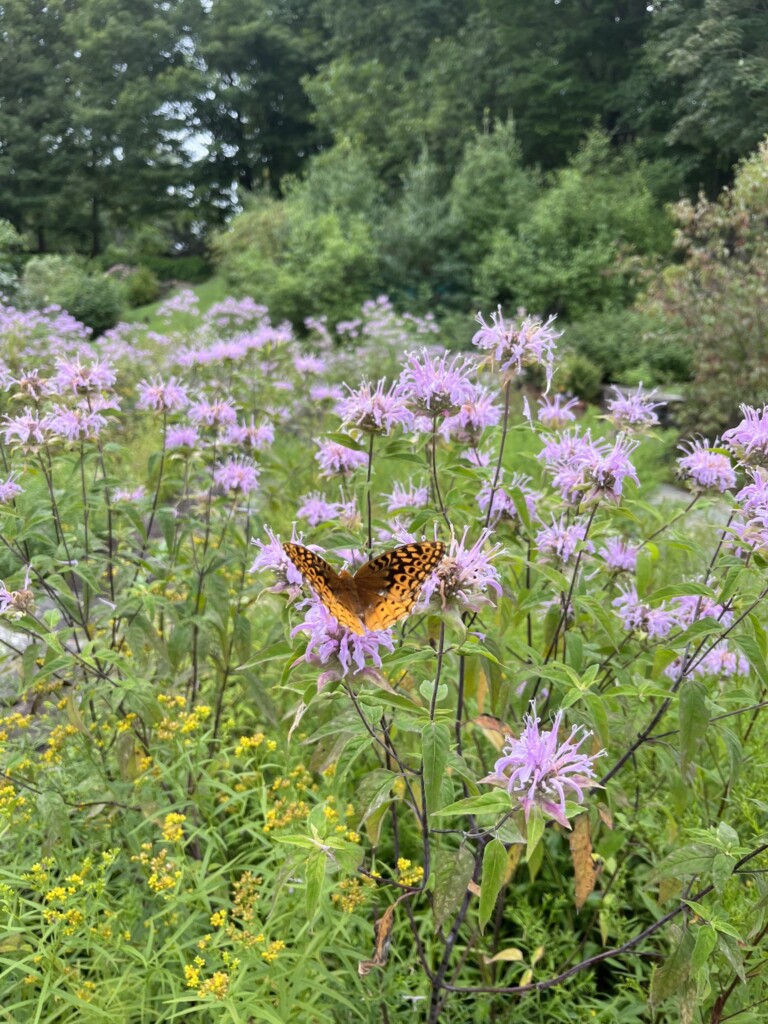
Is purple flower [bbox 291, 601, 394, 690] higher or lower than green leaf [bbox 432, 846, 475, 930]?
higher

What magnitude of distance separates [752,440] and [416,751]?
933 millimetres

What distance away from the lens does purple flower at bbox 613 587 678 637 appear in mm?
1492

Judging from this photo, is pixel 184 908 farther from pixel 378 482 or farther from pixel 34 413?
pixel 378 482

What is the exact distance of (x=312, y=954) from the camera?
1.30 meters

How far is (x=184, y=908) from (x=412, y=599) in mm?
1063

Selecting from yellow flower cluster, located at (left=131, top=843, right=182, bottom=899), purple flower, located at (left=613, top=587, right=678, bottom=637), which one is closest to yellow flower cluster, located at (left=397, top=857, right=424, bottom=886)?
yellow flower cluster, located at (left=131, top=843, right=182, bottom=899)

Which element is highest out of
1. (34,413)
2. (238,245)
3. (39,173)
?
(34,413)

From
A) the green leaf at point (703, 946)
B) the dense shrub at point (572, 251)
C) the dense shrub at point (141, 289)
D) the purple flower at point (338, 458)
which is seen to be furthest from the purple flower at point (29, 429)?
the dense shrub at point (141, 289)

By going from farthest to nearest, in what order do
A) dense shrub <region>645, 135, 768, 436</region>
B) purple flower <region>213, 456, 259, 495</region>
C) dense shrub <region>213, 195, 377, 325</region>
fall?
dense shrub <region>213, 195, 377, 325</region> < dense shrub <region>645, 135, 768, 436</region> < purple flower <region>213, 456, 259, 495</region>

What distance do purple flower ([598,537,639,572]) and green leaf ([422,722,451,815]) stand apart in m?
0.88

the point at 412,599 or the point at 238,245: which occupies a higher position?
the point at 412,599

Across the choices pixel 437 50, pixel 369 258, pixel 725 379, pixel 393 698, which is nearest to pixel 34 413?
pixel 393 698

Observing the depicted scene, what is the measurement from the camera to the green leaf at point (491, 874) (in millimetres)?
864

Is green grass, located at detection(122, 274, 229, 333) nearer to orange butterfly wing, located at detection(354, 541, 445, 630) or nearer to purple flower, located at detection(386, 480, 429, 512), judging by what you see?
purple flower, located at detection(386, 480, 429, 512)
